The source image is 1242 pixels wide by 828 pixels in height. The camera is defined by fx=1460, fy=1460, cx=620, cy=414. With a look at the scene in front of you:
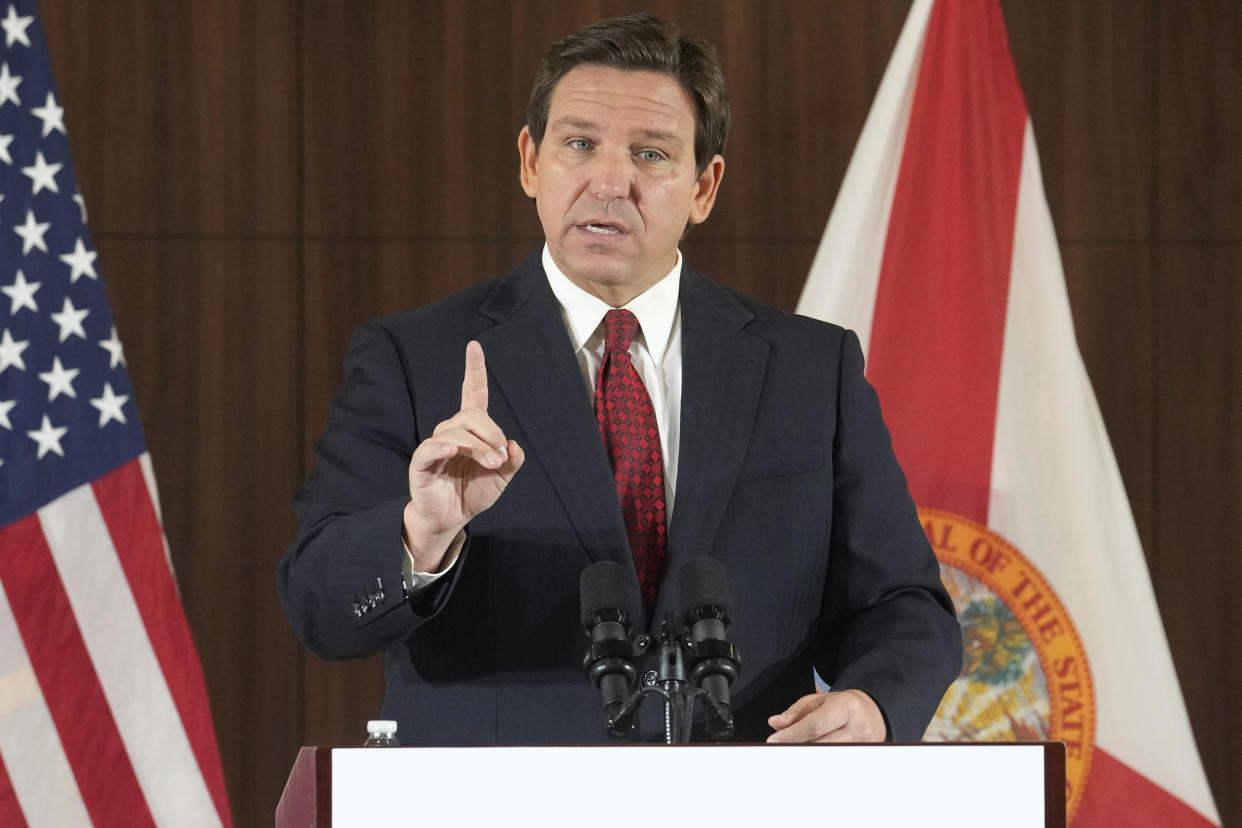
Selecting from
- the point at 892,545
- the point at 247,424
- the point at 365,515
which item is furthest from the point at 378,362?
the point at 247,424

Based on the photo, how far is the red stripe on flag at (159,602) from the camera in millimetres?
3246

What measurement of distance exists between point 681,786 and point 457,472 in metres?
0.49

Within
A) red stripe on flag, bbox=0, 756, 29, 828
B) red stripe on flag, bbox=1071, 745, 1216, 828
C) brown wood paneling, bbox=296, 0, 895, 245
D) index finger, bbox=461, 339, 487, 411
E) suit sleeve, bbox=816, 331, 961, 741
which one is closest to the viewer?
index finger, bbox=461, 339, 487, 411

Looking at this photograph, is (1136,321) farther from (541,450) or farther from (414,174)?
(541,450)

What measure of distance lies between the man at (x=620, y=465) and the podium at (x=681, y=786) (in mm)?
477

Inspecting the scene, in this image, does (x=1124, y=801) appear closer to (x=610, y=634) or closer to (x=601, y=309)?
(x=601, y=309)

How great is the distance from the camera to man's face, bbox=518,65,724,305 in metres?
1.97

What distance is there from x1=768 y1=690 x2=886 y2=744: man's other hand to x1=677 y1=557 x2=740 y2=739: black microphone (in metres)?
0.10

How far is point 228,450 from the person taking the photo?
350 cm

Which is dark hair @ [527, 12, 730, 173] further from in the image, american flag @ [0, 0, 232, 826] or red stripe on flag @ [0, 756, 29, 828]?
red stripe on flag @ [0, 756, 29, 828]

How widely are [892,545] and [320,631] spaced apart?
747 millimetres

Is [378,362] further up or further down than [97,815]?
further up

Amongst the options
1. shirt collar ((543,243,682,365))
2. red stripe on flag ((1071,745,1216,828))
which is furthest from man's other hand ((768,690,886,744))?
red stripe on flag ((1071,745,1216,828))

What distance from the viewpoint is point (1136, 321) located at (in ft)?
12.0
